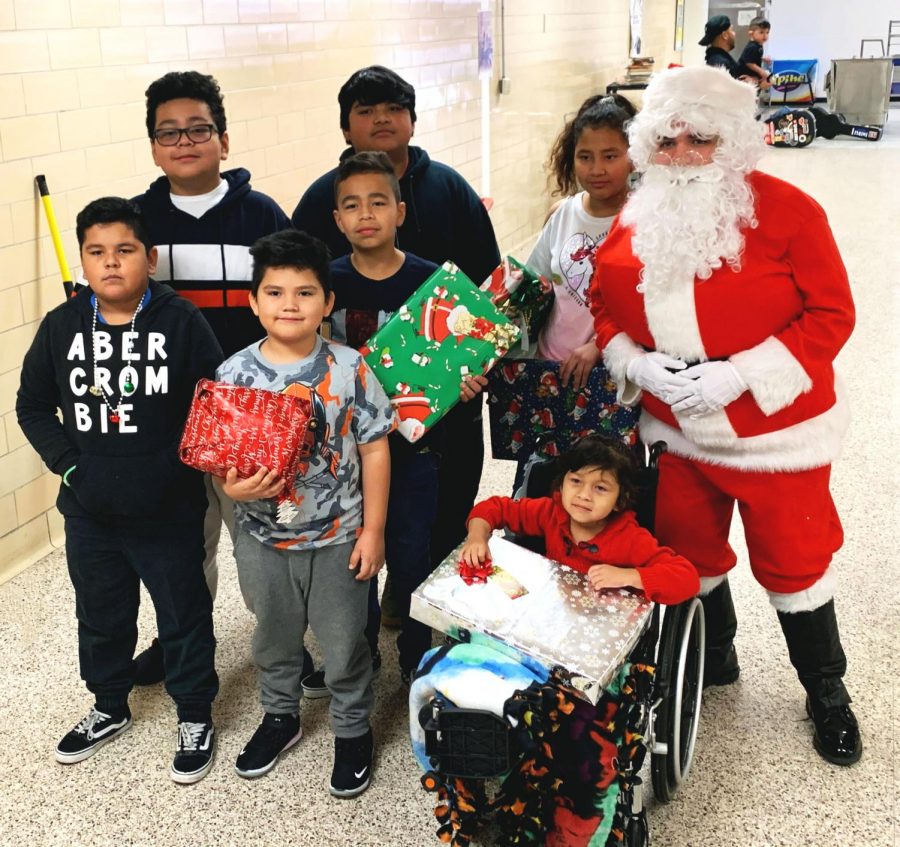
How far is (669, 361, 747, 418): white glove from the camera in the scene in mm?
1997

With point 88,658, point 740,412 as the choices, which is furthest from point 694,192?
point 88,658

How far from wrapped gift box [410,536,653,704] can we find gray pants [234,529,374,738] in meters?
0.29

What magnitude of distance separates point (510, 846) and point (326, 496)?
2.61 ft

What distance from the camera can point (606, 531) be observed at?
2010 mm

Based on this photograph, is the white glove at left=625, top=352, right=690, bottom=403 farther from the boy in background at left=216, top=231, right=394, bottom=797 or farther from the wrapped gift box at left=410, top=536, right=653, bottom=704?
the boy in background at left=216, top=231, right=394, bottom=797

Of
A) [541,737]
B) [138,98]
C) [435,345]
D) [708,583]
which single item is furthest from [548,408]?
[138,98]

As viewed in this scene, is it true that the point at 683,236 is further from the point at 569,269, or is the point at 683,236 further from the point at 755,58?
the point at 755,58

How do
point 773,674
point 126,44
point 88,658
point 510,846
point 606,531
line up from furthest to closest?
point 126,44, point 773,674, point 88,658, point 606,531, point 510,846

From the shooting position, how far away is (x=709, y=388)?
2008 mm

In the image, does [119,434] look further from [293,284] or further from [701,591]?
[701,591]

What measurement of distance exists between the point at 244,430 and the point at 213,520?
76 centimetres

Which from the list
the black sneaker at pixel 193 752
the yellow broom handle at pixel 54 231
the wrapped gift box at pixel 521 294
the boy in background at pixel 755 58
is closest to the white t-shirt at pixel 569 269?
the wrapped gift box at pixel 521 294

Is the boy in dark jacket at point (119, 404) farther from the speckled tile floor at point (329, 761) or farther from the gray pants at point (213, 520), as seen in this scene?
the speckled tile floor at point (329, 761)

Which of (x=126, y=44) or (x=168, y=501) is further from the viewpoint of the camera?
(x=126, y=44)
